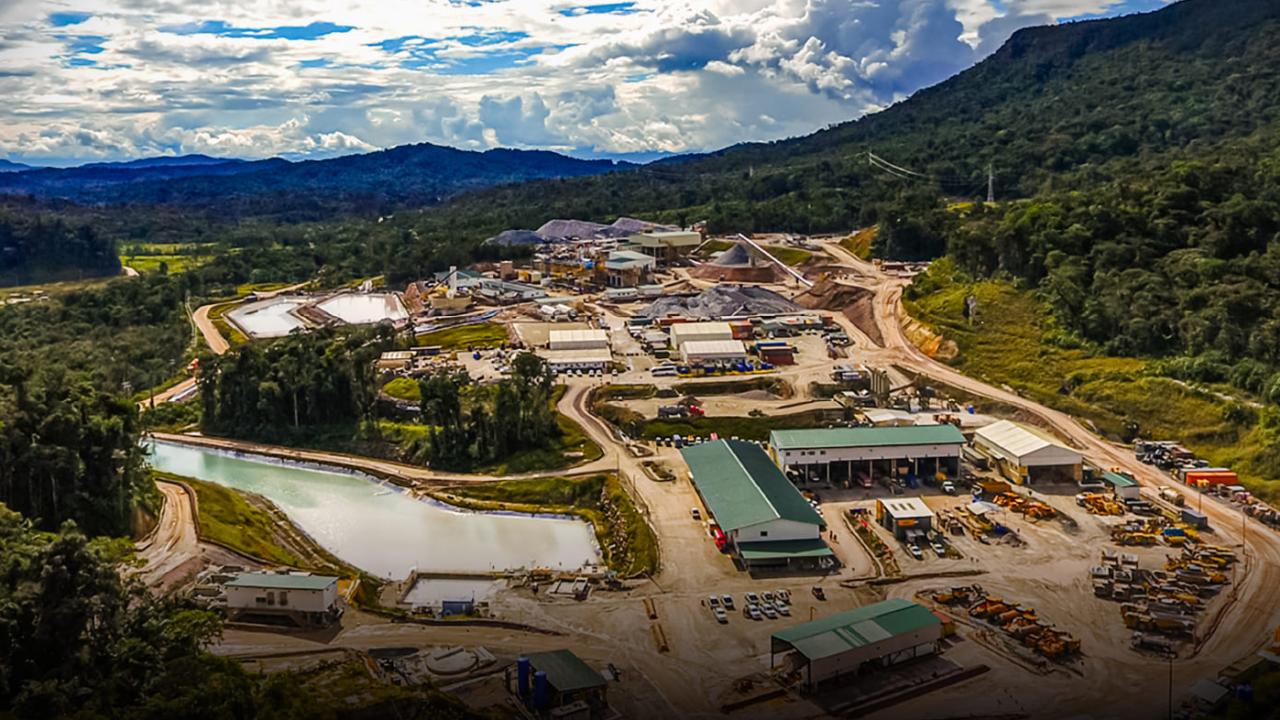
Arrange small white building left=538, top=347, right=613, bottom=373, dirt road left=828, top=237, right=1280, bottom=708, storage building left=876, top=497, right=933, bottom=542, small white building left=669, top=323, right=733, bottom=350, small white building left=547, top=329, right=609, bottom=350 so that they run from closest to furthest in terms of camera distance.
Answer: dirt road left=828, top=237, right=1280, bottom=708, storage building left=876, top=497, right=933, bottom=542, small white building left=538, top=347, right=613, bottom=373, small white building left=547, top=329, right=609, bottom=350, small white building left=669, top=323, right=733, bottom=350

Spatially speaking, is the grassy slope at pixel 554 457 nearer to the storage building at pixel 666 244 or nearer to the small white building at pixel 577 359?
the small white building at pixel 577 359

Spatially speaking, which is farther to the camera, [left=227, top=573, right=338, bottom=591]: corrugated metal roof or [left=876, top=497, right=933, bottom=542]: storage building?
[left=876, top=497, right=933, bottom=542]: storage building

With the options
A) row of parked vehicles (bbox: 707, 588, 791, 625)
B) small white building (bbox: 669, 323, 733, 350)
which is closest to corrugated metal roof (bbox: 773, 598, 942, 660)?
row of parked vehicles (bbox: 707, 588, 791, 625)

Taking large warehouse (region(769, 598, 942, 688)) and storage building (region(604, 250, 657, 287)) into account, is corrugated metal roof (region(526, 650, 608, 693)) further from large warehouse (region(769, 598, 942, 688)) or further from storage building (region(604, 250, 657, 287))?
storage building (region(604, 250, 657, 287))

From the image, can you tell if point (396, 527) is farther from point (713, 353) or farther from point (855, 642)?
point (713, 353)

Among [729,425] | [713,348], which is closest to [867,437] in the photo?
[729,425]

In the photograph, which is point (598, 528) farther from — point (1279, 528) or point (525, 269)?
point (525, 269)

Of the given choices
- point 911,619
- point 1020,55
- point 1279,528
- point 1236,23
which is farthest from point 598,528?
point 1020,55
